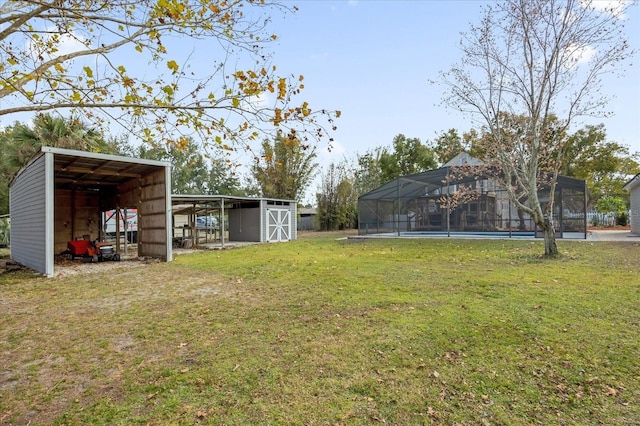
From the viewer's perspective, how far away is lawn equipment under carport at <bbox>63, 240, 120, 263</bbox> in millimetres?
11547

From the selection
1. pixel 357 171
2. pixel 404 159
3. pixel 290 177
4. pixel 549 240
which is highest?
pixel 404 159

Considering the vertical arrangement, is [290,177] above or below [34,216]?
above

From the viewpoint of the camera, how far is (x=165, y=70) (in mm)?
3898

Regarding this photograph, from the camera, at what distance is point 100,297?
20.1ft

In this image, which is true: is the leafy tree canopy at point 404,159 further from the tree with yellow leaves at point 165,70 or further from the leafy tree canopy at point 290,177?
the tree with yellow leaves at point 165,70

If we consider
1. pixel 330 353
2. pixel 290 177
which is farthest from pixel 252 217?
pixel 330 353

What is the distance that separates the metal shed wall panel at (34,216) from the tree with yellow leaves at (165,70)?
5.51 meters

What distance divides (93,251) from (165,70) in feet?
32.8

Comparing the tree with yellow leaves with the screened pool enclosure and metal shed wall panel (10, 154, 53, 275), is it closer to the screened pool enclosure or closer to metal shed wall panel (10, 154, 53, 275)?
metal shed wall panel (10, 154, 53, 275)

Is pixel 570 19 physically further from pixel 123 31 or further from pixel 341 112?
pixel 123 31

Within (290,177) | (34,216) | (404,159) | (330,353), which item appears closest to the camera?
(330,353)

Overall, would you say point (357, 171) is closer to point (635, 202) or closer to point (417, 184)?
point (417, 184)

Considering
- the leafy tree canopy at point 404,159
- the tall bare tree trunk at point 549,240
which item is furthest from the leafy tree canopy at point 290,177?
the tall bare tree trunk at point 549,240

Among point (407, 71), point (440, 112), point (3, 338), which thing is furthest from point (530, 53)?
point (3, 338)
